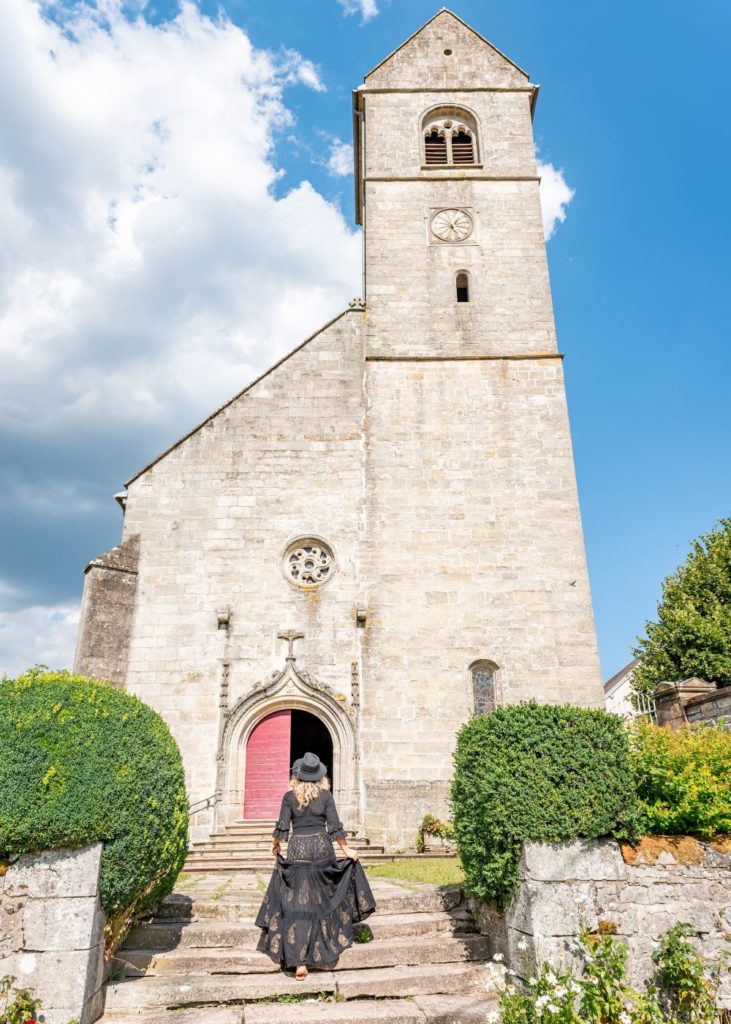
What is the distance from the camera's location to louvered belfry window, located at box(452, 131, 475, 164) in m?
18.0

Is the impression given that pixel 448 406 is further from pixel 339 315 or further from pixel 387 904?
pixel 387 904

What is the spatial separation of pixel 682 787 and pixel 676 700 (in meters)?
8.00

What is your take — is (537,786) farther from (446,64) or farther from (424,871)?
(446,64)

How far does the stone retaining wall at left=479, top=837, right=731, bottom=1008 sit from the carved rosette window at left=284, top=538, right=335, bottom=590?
832cm

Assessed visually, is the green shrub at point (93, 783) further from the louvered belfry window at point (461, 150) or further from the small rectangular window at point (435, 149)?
the louvered belfry window at point (461, 150)

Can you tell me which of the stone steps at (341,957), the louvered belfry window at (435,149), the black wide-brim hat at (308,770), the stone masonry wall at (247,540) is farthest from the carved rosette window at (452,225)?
the stone steps at (341,957)

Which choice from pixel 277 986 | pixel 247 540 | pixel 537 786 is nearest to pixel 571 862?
pixel 537 786

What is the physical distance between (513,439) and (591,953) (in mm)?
10682

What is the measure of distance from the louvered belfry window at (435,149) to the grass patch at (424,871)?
15.6m

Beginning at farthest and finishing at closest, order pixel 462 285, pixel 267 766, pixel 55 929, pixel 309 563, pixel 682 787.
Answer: pixel 462 285 < pixel 309 563 < pixel 267 766 < pixel 682 787 < pixel 55 929

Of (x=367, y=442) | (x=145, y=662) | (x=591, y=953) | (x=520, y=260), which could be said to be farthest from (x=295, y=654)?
(x=520, y=260)

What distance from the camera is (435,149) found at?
59.4ft

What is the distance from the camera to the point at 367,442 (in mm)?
14844

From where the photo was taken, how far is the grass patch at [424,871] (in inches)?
339
